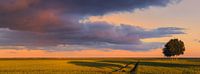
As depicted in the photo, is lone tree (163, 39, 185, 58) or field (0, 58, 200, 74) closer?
field (0, 58, 200, 74)

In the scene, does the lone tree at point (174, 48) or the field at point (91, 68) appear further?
the lone tree at point (174, 48)

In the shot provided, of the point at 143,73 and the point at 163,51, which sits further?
the point at 163,51

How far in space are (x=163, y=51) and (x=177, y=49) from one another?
23.0 ft

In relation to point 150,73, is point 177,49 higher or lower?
higher

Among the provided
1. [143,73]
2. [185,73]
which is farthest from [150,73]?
[185,73]

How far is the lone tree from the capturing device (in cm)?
13838

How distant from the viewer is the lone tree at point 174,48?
138m

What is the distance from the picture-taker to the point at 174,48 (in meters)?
138

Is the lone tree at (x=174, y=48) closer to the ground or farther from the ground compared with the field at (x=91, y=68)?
farther from the ground

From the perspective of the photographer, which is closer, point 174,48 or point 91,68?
point 91,68

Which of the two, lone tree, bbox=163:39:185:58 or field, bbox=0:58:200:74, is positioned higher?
lone tree, bbox=163:39:185:58

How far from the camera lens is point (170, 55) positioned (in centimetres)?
14062

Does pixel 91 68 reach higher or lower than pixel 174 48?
lower

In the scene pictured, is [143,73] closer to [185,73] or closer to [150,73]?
[150,73]
